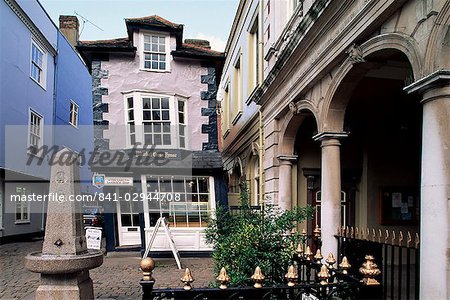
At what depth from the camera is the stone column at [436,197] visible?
3174 mm

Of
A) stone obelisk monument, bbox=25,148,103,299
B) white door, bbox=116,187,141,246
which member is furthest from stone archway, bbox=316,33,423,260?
white door, bbox=116,187,141,246

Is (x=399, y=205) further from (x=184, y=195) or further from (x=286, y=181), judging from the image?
(x=184, y=195)

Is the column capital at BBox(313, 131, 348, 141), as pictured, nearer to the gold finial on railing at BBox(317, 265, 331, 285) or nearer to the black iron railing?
the black iron railing

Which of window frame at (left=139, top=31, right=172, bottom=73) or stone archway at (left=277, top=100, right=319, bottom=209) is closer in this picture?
stone archway at (left=277, top=100, right=319, bottom=209)

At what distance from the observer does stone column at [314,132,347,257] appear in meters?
5.92

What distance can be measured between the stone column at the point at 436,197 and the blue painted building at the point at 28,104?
45.8 ft

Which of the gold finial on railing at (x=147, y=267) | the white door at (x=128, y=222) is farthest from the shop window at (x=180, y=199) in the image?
the gold finial on railing at (x=147, y=267)

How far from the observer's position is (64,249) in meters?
5.24

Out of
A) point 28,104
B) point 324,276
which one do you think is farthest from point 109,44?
point 324,276

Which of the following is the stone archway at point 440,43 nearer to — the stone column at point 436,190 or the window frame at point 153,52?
the stone column at point 436,190

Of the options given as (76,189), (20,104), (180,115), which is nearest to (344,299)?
(76,189)

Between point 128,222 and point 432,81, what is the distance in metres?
10.5

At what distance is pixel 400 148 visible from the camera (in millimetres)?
8859

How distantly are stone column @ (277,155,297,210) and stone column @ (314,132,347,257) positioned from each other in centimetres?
259
